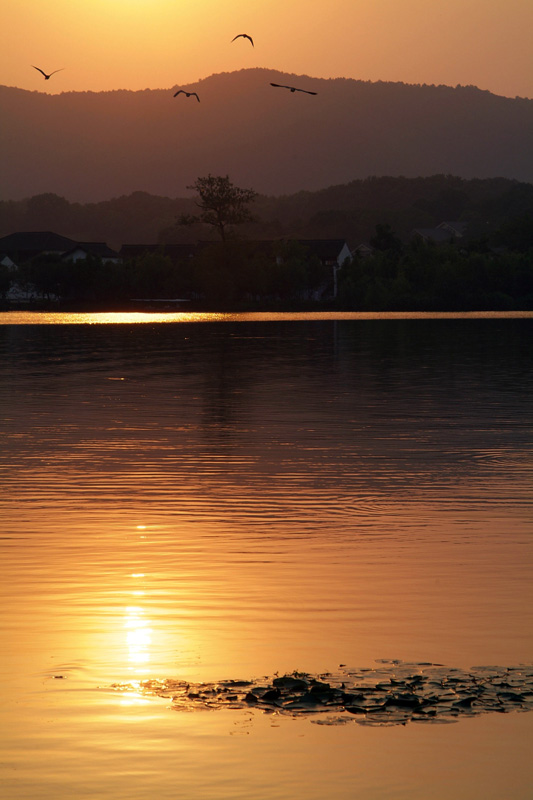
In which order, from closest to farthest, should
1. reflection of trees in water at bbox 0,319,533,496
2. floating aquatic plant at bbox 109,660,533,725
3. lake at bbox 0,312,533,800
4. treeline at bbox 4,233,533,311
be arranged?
lake at bbox 0,312,533,800
floating aquatic plant at bbox 109,660,533,725
reflection of trees in water at bbox 0,319,533,496
treeline at bbox 4,233,533,311

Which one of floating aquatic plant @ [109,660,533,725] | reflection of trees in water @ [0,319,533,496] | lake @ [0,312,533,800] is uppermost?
floating aquatic plant @ [109,660,533,725]

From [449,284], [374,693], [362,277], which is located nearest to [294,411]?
[374,693]

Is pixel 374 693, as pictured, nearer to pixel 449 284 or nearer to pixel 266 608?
pixel 266 608

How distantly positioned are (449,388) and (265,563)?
30408mm

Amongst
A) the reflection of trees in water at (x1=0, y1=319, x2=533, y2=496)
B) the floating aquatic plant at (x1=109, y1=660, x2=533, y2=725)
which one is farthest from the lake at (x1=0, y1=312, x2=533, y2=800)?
the reflection of trees in water at (x1=0, y1=319, x2=533, y2=496)

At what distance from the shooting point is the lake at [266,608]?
29.8 feet

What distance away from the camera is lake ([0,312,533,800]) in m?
9.09

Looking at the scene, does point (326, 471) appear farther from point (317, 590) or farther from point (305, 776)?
point (305, 776)

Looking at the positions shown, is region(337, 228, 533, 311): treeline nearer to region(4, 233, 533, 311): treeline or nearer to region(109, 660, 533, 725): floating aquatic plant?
region(4, 233, 533, 311): treeline

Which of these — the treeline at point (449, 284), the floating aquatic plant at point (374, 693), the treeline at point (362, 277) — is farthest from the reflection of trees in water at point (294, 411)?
the treeline at point (362, 277)

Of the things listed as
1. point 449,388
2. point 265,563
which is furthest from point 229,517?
point 449,388

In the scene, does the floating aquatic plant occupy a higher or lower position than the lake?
higher

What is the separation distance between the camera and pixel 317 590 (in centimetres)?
1448

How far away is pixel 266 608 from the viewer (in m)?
13.6
